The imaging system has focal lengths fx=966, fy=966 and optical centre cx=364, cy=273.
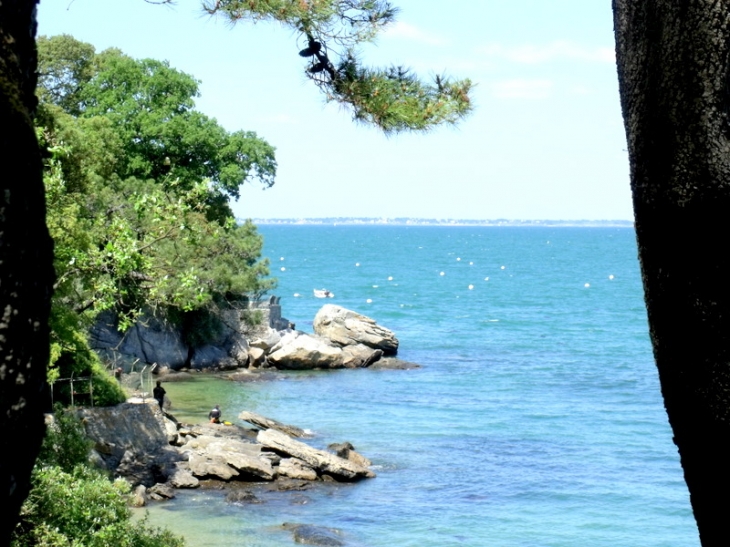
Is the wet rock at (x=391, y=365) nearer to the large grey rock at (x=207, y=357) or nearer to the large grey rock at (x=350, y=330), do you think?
the large grey rock at (x=350, y=330)

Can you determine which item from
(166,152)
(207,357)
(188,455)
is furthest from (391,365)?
(188,455)

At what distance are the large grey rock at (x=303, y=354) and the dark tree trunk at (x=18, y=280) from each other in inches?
1640

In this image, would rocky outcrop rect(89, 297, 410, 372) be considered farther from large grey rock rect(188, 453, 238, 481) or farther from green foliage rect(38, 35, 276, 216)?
large grey rock rect(188, 453, 238, 481)

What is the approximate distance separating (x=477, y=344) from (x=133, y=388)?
3163 centimetres

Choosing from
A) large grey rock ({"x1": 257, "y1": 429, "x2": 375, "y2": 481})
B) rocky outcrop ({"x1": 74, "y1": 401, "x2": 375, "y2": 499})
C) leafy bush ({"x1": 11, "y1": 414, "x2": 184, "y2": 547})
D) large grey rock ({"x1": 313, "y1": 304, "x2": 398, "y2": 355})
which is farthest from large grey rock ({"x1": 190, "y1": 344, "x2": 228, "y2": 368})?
leafy bush ({"x1": 11, "y1": 414, "x2": 184, "y2": 547})

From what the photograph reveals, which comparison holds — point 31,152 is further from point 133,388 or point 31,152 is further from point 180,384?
point 180,384

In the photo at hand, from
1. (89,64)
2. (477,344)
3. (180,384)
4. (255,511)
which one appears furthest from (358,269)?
(255,511)

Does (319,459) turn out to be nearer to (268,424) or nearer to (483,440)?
(268,424)

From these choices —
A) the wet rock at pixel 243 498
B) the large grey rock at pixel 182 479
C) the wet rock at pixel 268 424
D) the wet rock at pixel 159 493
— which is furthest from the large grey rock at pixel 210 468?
the wet rock at pixel 268 424

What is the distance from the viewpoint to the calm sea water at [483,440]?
21375mm

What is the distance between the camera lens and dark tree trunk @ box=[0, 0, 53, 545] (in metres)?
A: 2.50

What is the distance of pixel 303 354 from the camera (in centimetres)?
4434

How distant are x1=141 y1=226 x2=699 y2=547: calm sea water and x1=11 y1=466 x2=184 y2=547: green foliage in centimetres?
806

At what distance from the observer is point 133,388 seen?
91.8 ft
